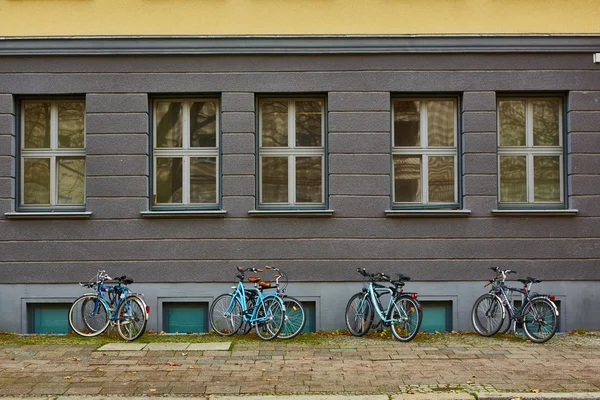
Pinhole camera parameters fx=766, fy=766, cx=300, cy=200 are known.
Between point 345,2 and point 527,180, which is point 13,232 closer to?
point 345,2

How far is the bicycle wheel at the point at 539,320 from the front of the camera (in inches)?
427

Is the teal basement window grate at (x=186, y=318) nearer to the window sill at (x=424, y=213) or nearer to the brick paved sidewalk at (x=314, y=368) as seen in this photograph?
the brick paved sidewalk at (x=314, y=368)

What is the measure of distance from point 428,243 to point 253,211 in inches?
112

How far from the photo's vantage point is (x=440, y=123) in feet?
41.3

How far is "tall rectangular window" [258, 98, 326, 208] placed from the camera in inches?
493

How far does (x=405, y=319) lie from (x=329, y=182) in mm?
2574

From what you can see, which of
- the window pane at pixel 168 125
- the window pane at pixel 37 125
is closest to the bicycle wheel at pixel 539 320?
the window pane at pixel 168 125

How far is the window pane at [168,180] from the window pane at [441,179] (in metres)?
4.11

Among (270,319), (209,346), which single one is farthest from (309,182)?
(209,346)

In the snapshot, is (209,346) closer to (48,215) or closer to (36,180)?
(48,215)

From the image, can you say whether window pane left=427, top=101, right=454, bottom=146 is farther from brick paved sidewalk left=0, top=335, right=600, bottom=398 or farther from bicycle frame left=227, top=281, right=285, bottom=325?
bicycle frame left=227, top=281, right=285, bottom=325

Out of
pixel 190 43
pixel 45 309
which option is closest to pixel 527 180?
pixel 190 43

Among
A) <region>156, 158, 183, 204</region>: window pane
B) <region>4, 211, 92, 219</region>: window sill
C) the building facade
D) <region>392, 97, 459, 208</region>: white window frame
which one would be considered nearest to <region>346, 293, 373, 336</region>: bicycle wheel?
the building facade

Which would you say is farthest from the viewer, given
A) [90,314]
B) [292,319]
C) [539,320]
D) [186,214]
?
[186,214]
